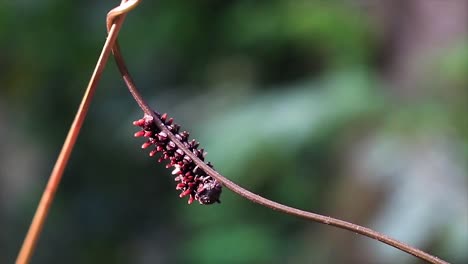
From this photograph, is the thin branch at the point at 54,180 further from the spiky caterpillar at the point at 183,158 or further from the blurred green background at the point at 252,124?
the blurred green background at the point at 252,124

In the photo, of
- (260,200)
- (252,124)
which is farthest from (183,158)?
(252,124)

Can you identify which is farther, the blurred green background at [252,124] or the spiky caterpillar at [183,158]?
the blurred green background at [252,124]

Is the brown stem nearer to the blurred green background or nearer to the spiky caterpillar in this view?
the spiky caterpillar

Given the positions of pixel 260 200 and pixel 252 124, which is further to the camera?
pixel 252 124

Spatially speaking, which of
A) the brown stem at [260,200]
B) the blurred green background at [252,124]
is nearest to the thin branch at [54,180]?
the brown stem at [260,200]

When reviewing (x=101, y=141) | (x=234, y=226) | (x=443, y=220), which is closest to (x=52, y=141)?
(x=101, y=141)

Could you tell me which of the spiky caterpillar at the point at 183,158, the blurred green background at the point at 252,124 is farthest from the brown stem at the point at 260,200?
the blurred green background at the point at 252,124

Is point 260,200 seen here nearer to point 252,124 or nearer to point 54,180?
point 54,180
